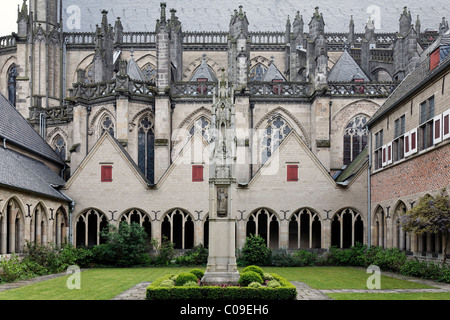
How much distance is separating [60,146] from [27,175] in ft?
48.0

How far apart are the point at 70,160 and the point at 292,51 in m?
20.7

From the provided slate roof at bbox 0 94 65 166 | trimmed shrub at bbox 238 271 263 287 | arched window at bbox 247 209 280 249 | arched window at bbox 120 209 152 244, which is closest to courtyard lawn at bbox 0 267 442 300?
trimmed shrub at bbox 238 271 263 287

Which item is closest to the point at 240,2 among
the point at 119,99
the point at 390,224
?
the point at 119,99

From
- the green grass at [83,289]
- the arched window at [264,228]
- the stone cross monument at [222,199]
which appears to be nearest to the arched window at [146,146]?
the arched window at [264,228]

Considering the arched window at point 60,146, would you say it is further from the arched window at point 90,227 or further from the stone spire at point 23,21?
the stone spire at point 23,21

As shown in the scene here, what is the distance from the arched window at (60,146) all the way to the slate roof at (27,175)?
266 inches

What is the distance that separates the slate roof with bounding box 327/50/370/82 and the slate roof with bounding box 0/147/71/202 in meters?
22.3

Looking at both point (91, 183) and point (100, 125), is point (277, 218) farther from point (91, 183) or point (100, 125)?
point (100, 125)

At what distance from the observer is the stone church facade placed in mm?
32750

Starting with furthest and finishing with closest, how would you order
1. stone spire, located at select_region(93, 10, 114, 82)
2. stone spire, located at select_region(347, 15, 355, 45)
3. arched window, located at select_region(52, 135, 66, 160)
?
1. stone spire, located at select_region(347, 15, 355, 45)
2. arched window, located at select_region(52, 135, 66, 160)
3. stone spire, located at select_region(93, 10, 114, 82)

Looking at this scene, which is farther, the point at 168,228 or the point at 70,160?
the point at 70,160

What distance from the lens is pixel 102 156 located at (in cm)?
3312

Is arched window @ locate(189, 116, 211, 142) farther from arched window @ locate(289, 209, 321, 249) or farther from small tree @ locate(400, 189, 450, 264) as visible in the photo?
small tree @ locate(400, 189, 450, 264)

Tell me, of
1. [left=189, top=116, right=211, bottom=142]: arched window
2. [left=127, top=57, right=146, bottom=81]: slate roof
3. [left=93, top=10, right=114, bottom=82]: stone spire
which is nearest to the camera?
[left=189, top=116, right=211, bottom=142]: arched window
